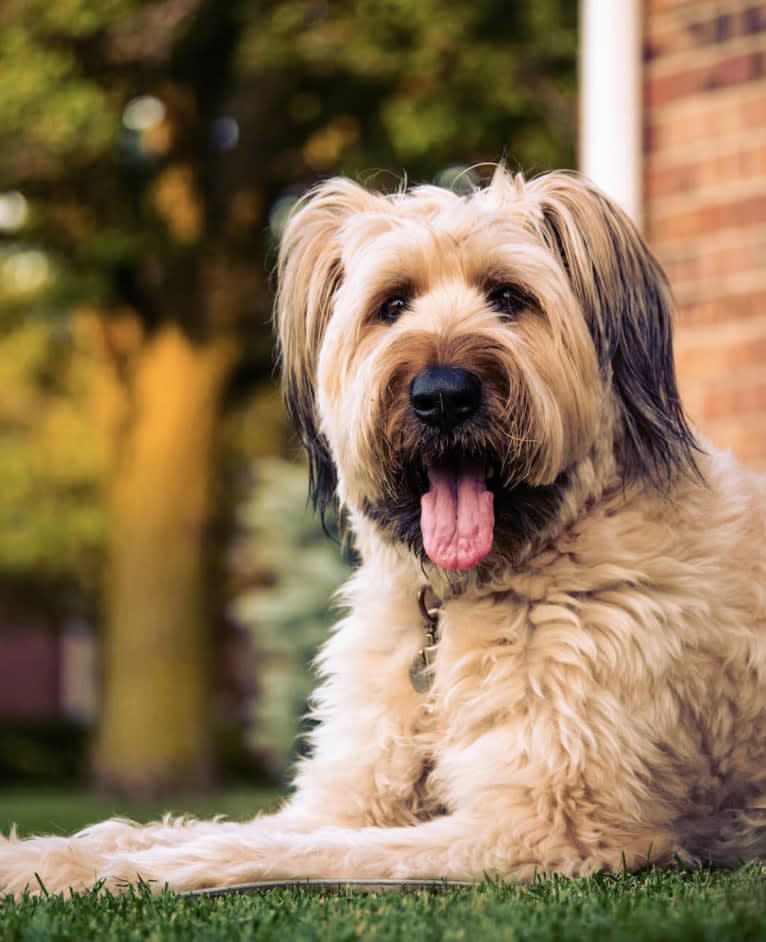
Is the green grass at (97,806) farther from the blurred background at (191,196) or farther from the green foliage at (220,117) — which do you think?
the green foliage at (220,117)

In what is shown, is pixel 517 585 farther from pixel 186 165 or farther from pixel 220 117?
pixel 186 165

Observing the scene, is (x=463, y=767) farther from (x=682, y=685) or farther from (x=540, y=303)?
(x=540, y=303)

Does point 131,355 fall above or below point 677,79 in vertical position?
above

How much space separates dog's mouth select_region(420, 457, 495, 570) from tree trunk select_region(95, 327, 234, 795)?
45.6ft

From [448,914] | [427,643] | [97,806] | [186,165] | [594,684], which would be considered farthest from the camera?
[186,165]

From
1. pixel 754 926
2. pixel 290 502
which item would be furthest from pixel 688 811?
pixel 290 502

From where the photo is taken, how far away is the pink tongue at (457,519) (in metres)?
4.06

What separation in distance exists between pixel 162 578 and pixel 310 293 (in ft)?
44.9

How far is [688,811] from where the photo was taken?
4051mm

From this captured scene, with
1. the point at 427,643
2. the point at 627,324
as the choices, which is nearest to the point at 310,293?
the point at 627,324

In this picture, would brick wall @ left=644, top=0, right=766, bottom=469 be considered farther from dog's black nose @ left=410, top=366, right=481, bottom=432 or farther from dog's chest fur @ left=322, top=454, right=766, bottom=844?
dog's black nose @ left=410, top=366, right=481, bottom=432

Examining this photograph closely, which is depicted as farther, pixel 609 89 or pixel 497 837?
pixel 609 89

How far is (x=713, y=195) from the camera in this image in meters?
7.00

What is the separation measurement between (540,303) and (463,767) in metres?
1.23
